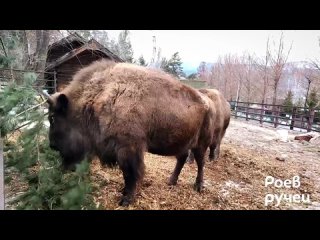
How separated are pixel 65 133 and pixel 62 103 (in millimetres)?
287

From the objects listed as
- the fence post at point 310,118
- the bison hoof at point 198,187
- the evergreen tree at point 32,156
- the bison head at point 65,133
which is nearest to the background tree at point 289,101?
the fence post at point 310,118

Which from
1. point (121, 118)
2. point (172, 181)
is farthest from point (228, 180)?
point (121, 118)

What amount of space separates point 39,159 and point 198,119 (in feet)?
5.24

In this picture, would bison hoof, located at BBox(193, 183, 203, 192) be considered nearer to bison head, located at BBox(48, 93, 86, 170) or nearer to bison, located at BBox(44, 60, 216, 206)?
bison, located at BBox(44, 60, 216, 206)

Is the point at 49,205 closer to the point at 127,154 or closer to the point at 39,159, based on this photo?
the point at 39,159

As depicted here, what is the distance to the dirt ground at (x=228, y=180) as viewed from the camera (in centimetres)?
282

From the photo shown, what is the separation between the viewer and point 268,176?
12.1 ft

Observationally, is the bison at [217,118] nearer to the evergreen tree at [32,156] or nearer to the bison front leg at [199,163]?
the bison front leg at [199,163]

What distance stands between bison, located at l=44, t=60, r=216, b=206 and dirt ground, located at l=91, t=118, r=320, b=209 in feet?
1.28

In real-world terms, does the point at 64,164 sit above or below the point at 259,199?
above

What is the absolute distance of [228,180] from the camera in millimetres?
3590

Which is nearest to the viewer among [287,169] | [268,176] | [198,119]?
[198,119]
